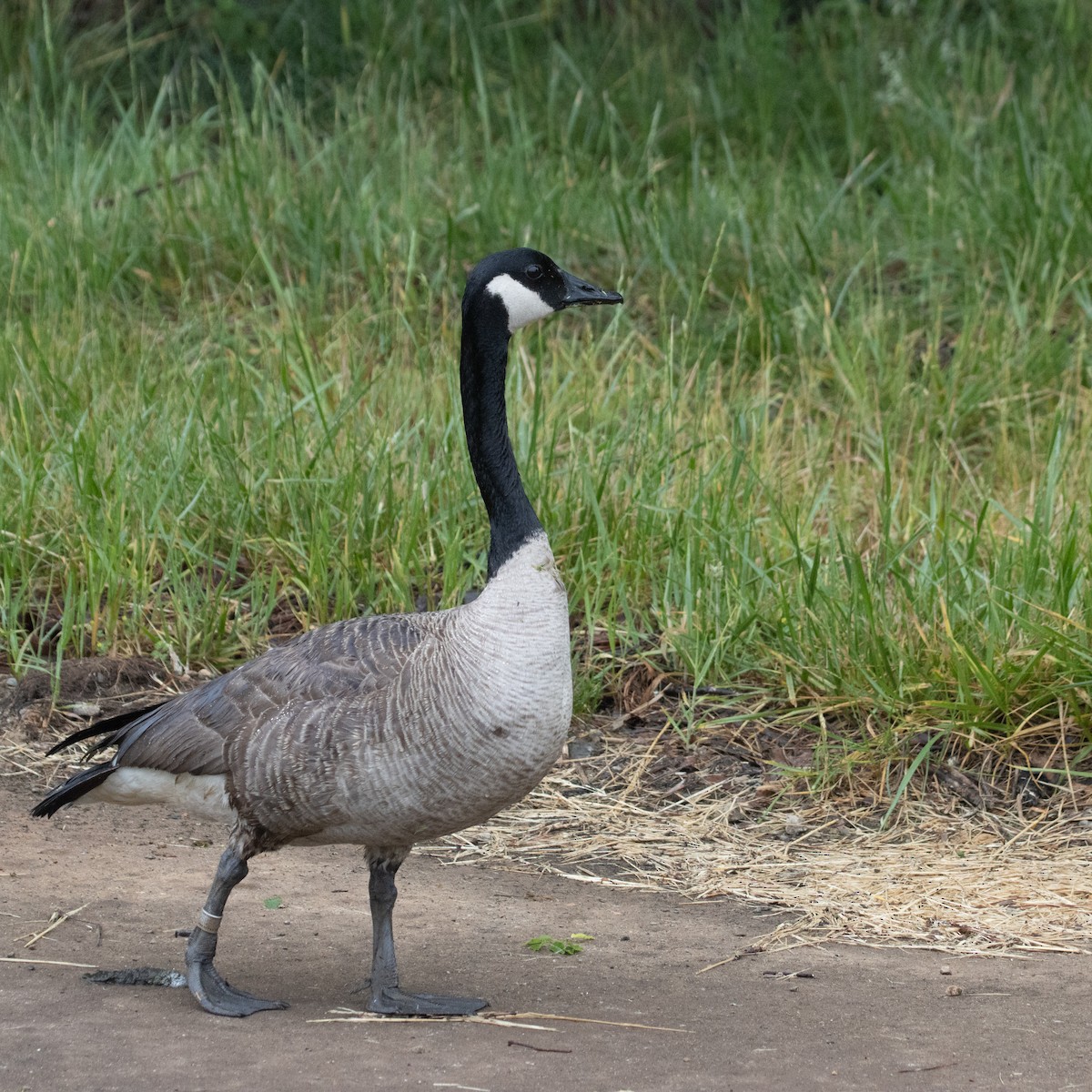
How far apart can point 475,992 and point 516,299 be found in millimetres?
1654

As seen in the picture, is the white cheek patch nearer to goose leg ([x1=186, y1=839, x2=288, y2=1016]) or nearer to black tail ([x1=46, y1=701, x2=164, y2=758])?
black tail ([x1=46, y1=701, x2=164, y2=758])

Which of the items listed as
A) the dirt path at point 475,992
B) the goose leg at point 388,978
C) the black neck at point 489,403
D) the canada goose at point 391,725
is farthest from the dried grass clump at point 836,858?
the black neck at point 489,403

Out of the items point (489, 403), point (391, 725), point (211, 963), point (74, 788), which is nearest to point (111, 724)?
point (74, 788)

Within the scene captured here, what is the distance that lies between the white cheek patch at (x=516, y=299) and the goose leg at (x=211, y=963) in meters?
1.43

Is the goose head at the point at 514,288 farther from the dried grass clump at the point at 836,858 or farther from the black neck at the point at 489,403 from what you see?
the dried grass clump at the point at 836,858

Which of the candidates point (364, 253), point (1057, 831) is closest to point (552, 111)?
point (364, 253)

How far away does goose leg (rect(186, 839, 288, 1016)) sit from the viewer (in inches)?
134

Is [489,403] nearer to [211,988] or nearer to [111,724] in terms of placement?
[111,724]

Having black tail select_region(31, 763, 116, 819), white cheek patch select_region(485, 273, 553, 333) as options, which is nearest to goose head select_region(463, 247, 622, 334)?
white cheek patch select_region(485, 273, 553, 333)

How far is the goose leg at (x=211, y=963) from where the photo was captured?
3.40 meters

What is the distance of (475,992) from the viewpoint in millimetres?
3596

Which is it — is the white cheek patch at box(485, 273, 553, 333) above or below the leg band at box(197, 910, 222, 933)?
above

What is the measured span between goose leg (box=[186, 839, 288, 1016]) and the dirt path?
42 millimetres

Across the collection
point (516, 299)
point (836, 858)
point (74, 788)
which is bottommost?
point (836, 858)
